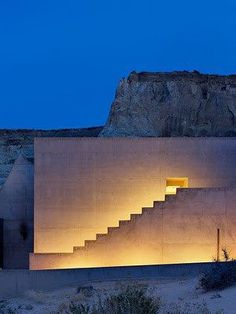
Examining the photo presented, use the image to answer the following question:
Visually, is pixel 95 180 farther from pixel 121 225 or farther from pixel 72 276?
pixel 72 276

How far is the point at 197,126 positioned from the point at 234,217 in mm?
9132

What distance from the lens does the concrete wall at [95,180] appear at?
766 inches

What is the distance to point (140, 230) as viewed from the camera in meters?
18.0

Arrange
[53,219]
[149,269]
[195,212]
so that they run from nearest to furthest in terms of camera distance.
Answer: [149,269] < [195,212] < [53,219]

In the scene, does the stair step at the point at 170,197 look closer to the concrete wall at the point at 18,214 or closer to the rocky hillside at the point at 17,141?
the concrete wall at the point at 18,214

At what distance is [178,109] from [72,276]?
40.0 ft

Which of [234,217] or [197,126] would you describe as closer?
[234,217]

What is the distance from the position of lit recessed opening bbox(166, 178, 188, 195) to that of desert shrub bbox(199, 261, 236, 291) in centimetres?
644

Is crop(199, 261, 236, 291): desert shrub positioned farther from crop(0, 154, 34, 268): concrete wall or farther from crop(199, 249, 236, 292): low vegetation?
crop(0, 154, 34, 268): concrete wall

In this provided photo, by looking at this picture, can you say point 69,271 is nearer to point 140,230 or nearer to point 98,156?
point 140,230

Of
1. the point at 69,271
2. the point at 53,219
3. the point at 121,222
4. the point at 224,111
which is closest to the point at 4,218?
the point at 53,219

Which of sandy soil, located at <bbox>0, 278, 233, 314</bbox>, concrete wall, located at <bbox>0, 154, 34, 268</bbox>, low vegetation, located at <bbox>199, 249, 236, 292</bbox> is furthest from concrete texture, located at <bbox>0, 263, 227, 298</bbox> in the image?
concrete wall, located at <bbox>0, 154, 34, 268</bbox>

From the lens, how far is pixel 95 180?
19500 millimetres

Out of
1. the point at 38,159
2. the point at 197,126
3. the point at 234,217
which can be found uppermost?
the point at 197,126
